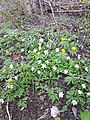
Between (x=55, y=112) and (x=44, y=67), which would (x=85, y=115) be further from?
(x=44, y=67)

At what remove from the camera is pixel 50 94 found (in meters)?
2.40

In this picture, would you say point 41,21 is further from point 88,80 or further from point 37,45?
point 88,80

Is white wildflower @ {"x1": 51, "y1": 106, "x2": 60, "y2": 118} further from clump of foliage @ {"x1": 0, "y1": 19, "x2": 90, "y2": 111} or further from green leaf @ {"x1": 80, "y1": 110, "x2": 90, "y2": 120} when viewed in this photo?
green leaf @ {"x1": 80, "y1": 110, "x2": 90, "y2": 120}

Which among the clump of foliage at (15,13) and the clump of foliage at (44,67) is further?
the clump of foliage at (15,13)

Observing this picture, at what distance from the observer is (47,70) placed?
2590 mm

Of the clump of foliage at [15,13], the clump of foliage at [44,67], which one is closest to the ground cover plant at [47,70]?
the clump of foliage at [44,67]

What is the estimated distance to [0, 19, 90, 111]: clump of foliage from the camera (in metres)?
2.41

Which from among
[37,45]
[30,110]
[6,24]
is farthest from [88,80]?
[6,24]

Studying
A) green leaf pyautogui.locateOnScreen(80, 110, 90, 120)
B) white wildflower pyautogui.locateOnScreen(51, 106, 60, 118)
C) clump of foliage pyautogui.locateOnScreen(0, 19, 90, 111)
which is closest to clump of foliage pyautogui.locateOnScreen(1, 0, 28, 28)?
clump of foliage pyautogui.locateOnScreen(0, 19, 90, 111)

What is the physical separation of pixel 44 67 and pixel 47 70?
0.05 meters

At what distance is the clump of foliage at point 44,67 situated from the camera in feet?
7.91

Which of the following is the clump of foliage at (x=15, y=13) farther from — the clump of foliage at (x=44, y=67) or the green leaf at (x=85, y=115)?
the green leaf at (x=85, y=115)

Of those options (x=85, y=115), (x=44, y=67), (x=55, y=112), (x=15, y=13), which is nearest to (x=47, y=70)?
(x=44, y=67)

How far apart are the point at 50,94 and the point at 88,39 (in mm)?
1139
